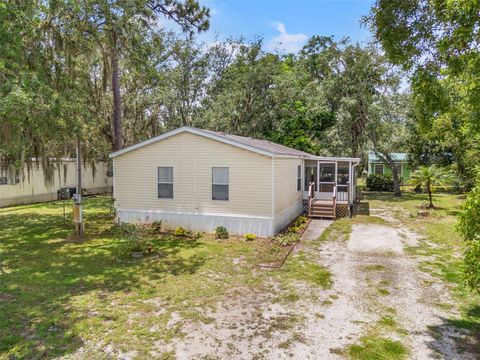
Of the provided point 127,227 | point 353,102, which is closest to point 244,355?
point 127,227

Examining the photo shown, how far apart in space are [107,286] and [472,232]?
21.3ft

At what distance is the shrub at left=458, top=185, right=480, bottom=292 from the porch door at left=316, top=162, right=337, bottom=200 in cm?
1235

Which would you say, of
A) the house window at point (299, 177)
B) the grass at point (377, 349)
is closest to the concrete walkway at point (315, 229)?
the house window at point (299, 177)

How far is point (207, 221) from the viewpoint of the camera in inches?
465

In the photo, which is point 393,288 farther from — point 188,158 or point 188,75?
point 188,75

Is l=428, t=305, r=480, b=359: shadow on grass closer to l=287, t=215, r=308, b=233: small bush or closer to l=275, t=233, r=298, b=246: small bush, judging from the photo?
l=275, t=233, r=298, b=246: small bush

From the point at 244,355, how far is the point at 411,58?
16.7ft

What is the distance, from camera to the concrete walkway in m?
11.5

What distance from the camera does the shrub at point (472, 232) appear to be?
13.8 feet

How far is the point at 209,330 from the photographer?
517 cm

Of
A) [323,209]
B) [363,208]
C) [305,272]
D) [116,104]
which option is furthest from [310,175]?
[305,272]

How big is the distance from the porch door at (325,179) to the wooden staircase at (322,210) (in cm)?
162

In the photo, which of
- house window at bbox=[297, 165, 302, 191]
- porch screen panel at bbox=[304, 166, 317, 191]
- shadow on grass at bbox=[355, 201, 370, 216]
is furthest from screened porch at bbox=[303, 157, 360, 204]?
house window at bbox=[297, 165, 302, 191]

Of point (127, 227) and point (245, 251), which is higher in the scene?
point (127, 227)
